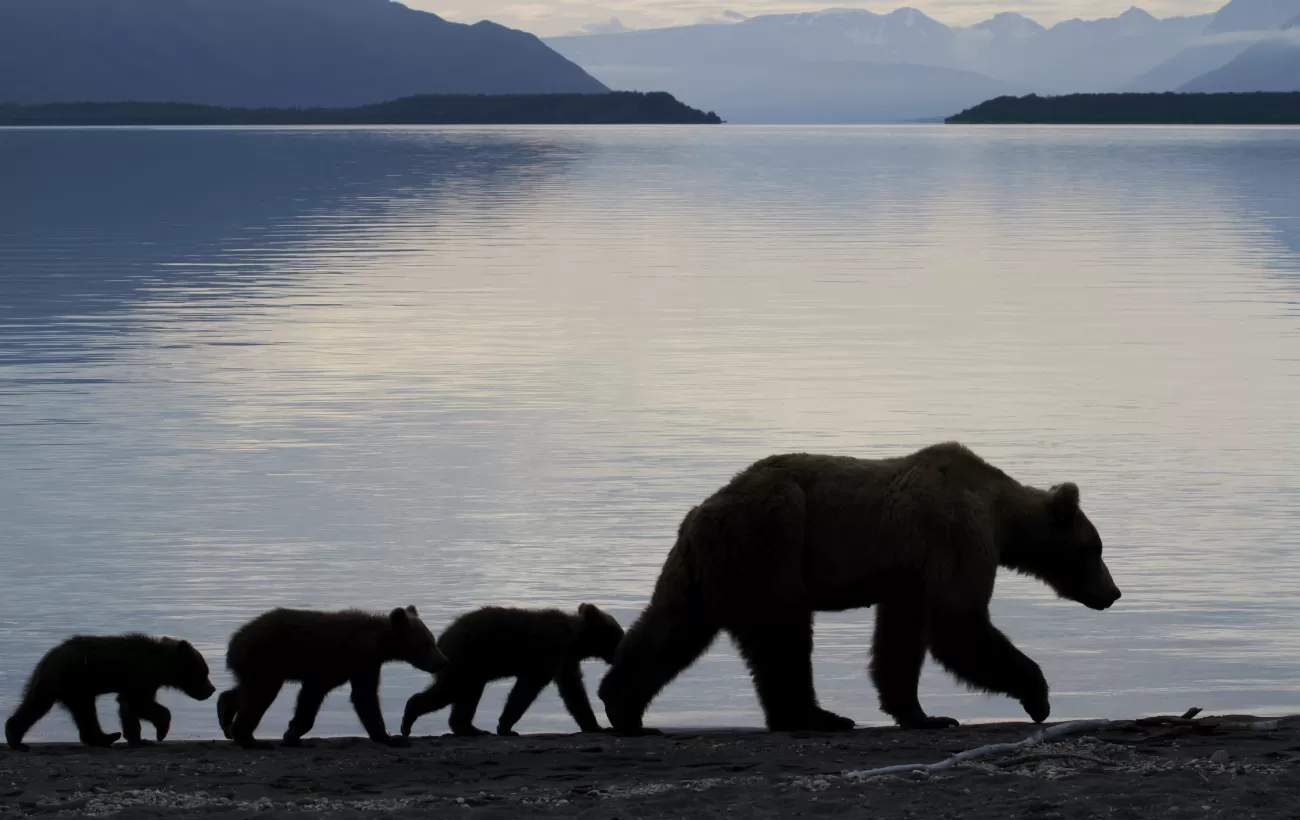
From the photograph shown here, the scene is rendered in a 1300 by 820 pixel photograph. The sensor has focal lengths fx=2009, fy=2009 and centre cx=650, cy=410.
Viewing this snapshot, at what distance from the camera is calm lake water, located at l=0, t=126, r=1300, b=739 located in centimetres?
1232

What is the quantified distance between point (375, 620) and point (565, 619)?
1011 mm

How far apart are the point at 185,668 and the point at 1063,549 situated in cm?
419

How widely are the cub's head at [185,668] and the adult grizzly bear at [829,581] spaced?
6.27ft

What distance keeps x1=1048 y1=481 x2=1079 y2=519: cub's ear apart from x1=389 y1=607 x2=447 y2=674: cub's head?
300 cm

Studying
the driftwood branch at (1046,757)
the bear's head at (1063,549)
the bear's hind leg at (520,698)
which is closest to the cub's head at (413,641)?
the bear's hind leg at (520,698)

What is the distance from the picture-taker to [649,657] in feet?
30.3

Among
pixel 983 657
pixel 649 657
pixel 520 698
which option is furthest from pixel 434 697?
pixel 983 657

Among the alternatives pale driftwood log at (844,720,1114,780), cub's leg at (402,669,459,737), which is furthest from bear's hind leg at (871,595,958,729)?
cub's leg at (402,669,459,737)

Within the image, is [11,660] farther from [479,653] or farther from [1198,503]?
[1198,503]

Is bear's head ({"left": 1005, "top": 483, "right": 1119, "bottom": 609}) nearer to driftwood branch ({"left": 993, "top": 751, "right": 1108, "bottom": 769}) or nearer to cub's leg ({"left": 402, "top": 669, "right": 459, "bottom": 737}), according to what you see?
driftwood branch ({"left": 993, "top": 751, "right": 1108, "bottom": 769})

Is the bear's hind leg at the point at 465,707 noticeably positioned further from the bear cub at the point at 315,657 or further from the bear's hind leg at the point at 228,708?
the bear's hind leg at the point at 228,708

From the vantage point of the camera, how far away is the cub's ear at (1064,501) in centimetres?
952

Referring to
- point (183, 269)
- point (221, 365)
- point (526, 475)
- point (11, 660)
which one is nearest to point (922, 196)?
point (183, 269)

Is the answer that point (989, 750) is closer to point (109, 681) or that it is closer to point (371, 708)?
point (371, 708)
